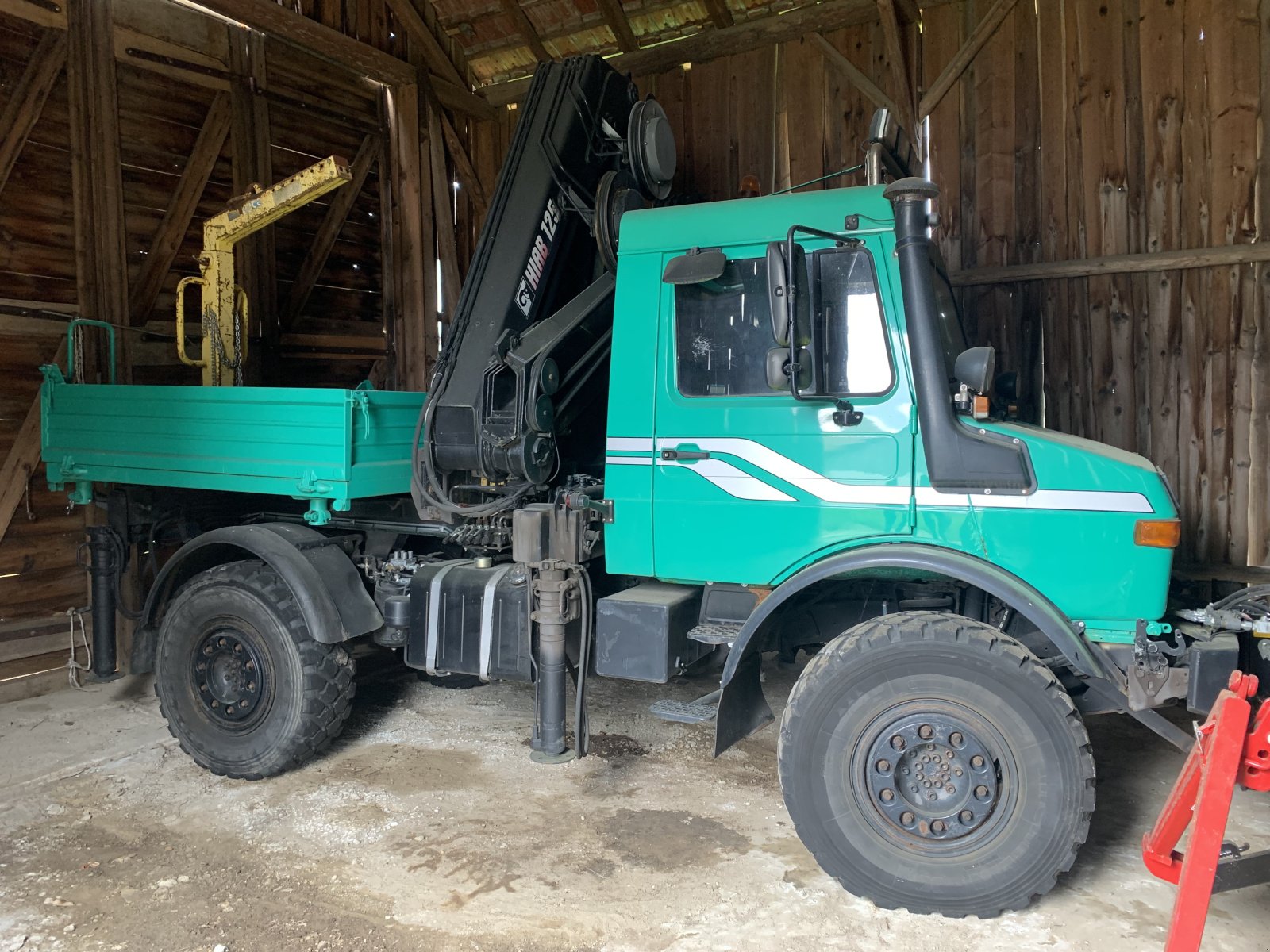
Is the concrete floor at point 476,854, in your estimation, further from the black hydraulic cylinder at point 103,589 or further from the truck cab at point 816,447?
the truck cab at point 816,447

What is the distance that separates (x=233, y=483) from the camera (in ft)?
15.5

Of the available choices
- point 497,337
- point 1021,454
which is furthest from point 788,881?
point 497,337

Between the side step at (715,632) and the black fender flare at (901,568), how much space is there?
0.06 m

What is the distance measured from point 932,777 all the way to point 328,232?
21.5 feet

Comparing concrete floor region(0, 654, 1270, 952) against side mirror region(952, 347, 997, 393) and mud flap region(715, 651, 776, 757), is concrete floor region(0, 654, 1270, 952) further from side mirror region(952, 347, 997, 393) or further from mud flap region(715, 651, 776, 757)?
side mirror region(952, 347, 997, 393)

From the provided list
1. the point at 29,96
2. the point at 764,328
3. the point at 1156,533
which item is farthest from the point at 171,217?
the point at 1156,533

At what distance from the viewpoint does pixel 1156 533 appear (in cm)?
322

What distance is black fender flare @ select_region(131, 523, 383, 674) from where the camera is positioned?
14.6 feet

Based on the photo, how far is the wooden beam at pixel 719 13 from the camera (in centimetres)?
752

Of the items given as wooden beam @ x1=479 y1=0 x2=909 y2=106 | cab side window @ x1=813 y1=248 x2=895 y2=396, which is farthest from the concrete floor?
wooden beam @ x1=479 y1=0 x2=909 y2=106

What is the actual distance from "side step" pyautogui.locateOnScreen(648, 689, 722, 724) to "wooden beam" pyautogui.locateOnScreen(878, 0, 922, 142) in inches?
193

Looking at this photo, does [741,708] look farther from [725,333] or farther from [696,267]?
[696,267]

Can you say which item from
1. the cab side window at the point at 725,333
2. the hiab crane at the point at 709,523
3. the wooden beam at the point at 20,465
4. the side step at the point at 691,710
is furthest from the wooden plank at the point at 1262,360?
the wooden beam at the point at 20,465

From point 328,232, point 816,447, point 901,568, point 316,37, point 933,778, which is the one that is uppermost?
point 316,37
